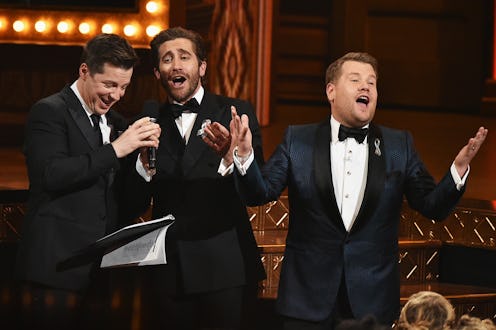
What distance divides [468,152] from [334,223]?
426 millimetres

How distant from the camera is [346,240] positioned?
10.7 ft

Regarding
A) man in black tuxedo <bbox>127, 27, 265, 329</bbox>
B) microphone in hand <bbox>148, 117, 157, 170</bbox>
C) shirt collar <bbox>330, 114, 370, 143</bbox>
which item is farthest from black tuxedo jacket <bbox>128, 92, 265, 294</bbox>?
shirt collar <bbox>330, 114, 370, 143</bbox>

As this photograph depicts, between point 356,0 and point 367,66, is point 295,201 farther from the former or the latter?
point 356,0

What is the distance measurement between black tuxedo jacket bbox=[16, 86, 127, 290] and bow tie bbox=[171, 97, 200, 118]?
0.82 feet

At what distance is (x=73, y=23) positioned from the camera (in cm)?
771

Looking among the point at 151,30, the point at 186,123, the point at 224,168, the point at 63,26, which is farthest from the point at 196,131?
the point at 63,26

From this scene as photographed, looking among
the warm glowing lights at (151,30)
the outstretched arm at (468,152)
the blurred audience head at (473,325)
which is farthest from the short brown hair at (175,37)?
the warm glowing lights at (151,30)

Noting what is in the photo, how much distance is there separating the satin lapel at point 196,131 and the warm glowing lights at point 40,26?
448 cm

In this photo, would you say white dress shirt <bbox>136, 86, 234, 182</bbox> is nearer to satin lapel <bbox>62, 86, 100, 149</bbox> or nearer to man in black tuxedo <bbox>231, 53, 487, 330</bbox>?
satin lapel <bbox>62, 86, 100, 149</bbox>

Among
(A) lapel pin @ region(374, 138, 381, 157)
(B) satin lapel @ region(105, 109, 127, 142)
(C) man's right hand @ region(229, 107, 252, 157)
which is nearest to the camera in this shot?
(C) man's right hand @ region(229, 107, 252, 157)

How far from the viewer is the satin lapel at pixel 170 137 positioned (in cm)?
339

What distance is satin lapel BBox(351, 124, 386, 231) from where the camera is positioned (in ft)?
10.7

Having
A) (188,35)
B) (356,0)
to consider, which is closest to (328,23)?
(356,0)

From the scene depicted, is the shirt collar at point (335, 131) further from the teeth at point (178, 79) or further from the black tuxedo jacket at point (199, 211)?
the teeth at point (178, 79)
